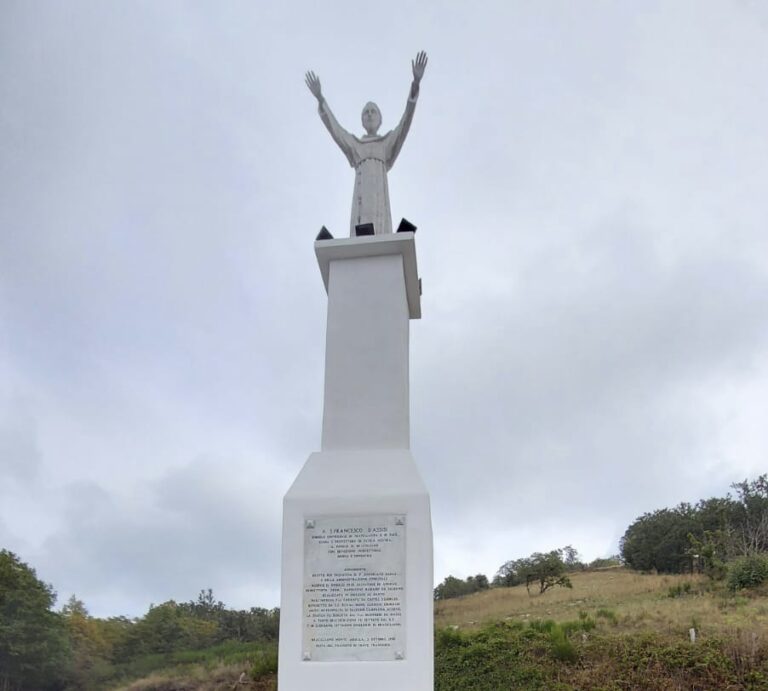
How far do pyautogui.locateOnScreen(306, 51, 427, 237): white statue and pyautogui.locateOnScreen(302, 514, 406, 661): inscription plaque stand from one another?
3541 millimetres

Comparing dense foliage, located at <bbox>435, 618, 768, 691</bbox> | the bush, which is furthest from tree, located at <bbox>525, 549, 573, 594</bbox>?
dense foliage, located at <bbox>435, 618, 768, 691</bbox>

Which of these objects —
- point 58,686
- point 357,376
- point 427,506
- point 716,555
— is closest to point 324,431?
point 357,376

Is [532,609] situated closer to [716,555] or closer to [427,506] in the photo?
[716,555]

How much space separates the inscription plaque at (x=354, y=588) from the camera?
6.70 m

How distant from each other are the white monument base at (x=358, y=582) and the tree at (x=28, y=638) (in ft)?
47.6

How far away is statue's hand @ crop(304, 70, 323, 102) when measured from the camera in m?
9.87

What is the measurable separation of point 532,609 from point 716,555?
6.62 metres

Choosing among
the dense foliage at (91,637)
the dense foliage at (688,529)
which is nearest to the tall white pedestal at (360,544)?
the dense foliage at (91,637)

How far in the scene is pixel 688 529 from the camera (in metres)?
30.2

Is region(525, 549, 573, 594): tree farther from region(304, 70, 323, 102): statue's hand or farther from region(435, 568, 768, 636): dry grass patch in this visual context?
region(304, 70, 323, 102): statue's hand

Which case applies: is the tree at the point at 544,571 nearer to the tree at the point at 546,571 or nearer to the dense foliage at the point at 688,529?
the tree at the point at 546,571

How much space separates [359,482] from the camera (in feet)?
23.6

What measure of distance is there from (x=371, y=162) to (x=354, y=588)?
5.05 meters

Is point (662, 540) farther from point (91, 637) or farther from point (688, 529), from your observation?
point (91, 637)
